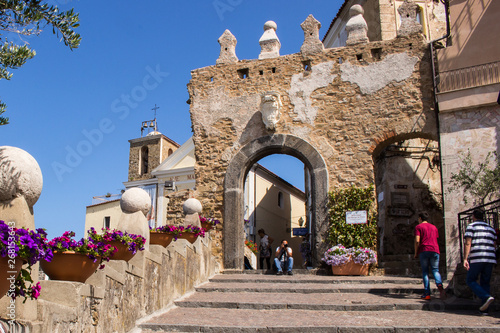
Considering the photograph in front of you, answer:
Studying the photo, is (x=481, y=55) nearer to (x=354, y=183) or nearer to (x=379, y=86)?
(x=379, y=86)

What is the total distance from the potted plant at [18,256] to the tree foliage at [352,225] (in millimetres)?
8009

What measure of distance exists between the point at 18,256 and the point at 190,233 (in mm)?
6271

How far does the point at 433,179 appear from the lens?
1541cm

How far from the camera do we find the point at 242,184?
12.5 metres

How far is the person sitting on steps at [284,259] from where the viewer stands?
35.8ft

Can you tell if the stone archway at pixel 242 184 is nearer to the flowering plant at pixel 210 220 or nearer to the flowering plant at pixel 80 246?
the flowering plant at pixel 210 220

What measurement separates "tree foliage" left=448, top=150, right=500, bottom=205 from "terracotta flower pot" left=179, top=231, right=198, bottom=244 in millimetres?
5576

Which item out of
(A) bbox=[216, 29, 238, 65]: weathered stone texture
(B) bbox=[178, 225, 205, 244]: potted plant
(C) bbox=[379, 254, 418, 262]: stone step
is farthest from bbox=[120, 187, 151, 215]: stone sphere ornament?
(C) bbox=[379, 254, 418, 262]: stone step

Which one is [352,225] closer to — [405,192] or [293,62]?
[293,62]

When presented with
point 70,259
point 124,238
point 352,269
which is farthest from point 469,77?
point 70,259

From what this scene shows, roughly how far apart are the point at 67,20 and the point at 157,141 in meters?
31.1

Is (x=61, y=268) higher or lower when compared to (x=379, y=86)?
lower

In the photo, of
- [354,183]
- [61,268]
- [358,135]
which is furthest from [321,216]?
[61,268]

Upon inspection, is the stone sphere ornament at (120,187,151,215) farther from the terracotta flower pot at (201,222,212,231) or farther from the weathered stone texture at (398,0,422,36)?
the weathered stone texture at (398,0,422,36)
